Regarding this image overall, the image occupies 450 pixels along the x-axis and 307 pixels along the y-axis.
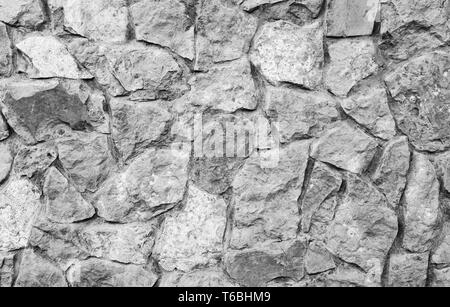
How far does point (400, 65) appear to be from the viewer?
6.16ft

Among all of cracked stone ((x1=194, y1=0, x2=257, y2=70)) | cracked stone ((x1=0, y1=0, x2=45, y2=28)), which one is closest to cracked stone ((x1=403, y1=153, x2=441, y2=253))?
cracked stone ((x1=194, y1=0, x2=257, y2=70))

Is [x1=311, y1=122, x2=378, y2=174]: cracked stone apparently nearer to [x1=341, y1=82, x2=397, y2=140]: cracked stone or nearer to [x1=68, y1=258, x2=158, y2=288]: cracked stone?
[x1=341, y1=82, x2=397, y2=140]: cracked stone

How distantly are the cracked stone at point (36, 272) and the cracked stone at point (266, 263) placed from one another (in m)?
0.65

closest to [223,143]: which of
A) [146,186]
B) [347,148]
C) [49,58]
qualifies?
[146,186]

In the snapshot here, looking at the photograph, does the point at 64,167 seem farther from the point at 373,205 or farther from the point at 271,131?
the point at 373,205

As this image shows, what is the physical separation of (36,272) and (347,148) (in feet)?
4.08

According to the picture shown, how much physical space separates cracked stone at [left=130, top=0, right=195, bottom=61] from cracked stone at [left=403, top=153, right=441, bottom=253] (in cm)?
93

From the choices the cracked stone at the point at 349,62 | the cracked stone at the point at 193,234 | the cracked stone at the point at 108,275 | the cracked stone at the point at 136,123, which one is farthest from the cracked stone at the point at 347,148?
the cracked stone at the point at 108,275

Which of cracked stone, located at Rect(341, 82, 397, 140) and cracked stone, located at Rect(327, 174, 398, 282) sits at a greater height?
cracked stone, located at Rect(341, 82, 397, 140)

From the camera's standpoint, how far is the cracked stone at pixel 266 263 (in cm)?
192

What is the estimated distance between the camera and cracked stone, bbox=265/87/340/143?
1.89m

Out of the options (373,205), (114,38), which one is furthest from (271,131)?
(114,38)

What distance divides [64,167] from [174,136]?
42cm

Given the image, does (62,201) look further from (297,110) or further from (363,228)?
(363,228)
